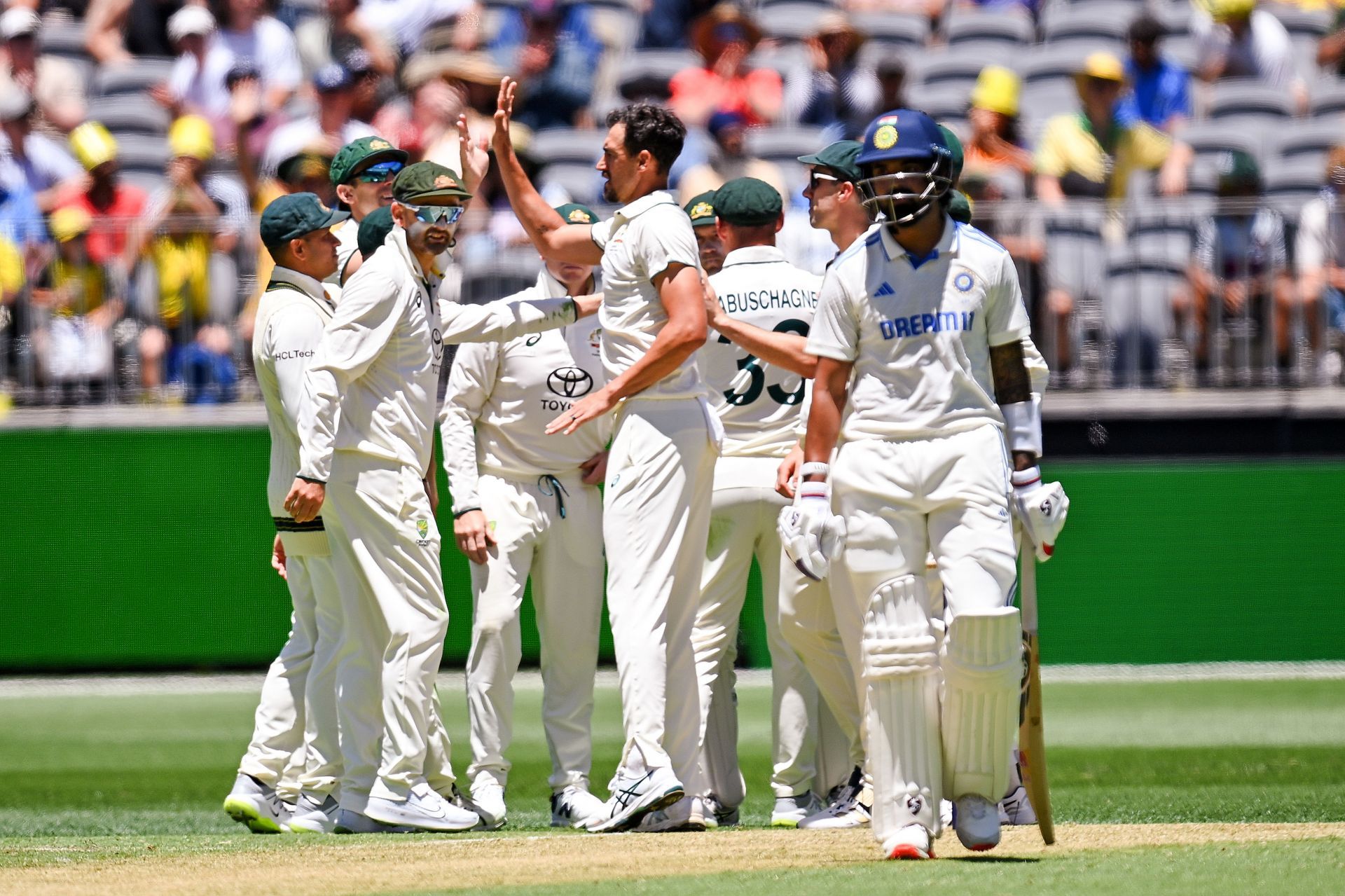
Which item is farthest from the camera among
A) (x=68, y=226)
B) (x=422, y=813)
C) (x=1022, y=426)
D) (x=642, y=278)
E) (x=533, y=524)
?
(x=68, y=226)

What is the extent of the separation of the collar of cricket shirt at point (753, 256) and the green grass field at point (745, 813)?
2374 mm

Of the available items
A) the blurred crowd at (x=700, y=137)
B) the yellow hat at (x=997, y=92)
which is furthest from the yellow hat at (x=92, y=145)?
A: the yellow hat at (x=997, y=92)

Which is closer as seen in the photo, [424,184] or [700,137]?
[424,184]

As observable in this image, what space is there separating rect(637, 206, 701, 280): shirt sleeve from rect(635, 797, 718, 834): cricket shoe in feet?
6.46

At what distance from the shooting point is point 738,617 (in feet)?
25.1

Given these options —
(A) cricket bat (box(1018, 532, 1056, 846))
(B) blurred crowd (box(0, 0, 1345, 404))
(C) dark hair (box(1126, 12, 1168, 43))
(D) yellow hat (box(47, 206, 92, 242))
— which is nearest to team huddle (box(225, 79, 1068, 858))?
(A) cricket bat (box(1018, 532, 1056, 846))

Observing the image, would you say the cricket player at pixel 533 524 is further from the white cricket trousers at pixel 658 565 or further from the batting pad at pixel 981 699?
the batting pad at pixel 981 699

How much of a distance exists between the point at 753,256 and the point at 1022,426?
2.20 m

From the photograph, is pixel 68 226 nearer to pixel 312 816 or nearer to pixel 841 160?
pixel 312 816

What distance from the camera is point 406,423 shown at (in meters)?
7.16

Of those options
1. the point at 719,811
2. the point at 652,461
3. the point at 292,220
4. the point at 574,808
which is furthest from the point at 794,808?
the point at 292,220

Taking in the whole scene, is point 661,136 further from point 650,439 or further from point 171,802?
point 171,802

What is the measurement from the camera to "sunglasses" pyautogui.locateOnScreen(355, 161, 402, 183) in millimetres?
8062

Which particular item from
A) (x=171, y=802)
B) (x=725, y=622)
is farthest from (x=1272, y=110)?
(x=171, y=802)
